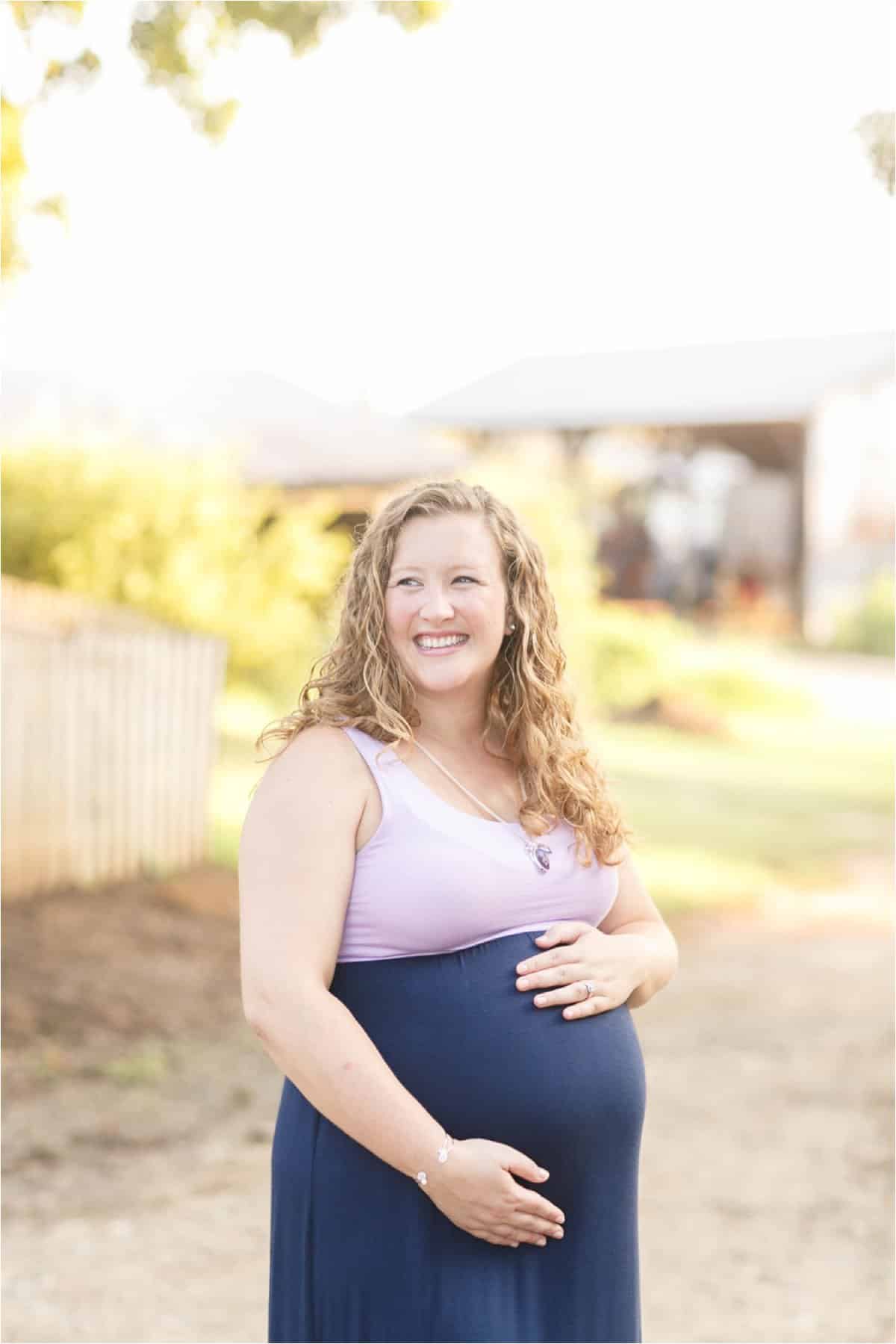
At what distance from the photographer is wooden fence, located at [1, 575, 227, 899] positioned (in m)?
6.94

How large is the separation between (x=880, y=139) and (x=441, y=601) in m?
2.40

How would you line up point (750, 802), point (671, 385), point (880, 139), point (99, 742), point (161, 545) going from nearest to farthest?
point (880, 139) → point (99, 742) → point (161, 545) → point (750, 802) → point (671, 385)

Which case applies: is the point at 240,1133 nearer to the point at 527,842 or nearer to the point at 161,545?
the point at 527,842

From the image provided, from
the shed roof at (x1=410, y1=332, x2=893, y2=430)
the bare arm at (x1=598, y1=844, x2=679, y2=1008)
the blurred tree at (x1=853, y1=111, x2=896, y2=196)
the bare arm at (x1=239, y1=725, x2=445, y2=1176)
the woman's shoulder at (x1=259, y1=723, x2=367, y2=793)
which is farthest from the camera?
the shed roof at (x1=410, y1=332, x2=893, y2=430)

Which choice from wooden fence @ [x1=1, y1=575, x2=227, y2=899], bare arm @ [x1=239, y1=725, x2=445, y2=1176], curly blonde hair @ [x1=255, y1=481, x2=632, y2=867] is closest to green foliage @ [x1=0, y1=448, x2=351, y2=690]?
wooden fence @ [x1=1, y1=575, x2=227, y2=899]

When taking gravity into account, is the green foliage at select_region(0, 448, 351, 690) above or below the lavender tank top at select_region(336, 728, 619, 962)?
above

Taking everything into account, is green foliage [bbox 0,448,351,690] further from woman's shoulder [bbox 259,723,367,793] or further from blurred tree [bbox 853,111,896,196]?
woman's shoulder [bbox 259,723,367,793]

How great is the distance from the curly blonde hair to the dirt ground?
2.13 metres

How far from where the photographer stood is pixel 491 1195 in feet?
6.68

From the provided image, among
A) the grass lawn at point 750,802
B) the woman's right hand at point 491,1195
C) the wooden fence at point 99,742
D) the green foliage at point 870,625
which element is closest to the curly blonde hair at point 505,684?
the woman's right hand at point 491,1195

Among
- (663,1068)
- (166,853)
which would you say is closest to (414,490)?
(663,1068)

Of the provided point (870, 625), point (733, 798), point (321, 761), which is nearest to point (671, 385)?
point (870, 625)

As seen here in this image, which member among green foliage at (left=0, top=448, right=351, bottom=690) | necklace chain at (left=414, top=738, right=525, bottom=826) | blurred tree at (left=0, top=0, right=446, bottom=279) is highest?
blurred tree at (left=0, top=0, right=446, bottom=279)

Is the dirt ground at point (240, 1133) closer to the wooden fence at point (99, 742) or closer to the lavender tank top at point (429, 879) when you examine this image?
the wooden fence at point (99, 742)
